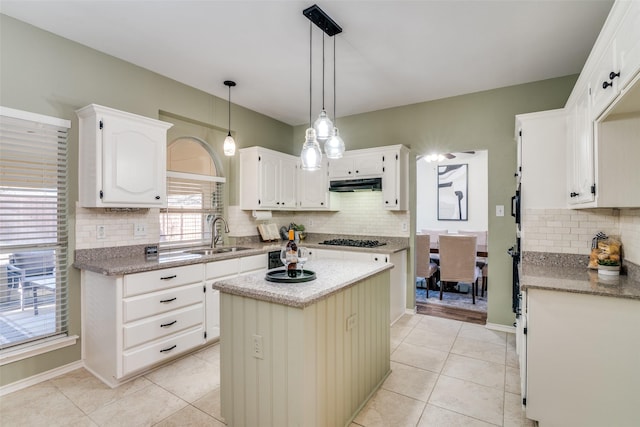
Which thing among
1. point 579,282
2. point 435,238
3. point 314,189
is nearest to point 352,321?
point 579,282

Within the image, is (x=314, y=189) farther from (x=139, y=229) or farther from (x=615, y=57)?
(x=615, y=57)

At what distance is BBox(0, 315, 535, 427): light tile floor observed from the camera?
199cm

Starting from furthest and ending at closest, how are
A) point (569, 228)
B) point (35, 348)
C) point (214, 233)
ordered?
point (214, 233) < point (569, 228) < point (35, 348)

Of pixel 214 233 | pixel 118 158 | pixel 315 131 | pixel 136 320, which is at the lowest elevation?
pixel 136 320

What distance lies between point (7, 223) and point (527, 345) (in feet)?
11.9

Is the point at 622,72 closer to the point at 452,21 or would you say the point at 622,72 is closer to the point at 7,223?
the point at 452,21

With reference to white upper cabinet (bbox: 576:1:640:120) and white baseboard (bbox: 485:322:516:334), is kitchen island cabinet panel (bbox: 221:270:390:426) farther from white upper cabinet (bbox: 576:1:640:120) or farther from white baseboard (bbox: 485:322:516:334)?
white baseboard (bbox: 485:322:516:334)

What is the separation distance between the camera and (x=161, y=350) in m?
2.60

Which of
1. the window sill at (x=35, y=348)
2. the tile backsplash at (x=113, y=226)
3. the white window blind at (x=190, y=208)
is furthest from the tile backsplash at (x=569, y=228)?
the window sill at (x=35, y=348)

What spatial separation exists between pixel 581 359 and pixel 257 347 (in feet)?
5.87

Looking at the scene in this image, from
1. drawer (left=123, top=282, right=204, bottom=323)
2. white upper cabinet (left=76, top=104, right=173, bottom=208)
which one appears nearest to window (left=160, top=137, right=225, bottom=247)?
white upper cabinet (left=76, top=104, right=173, bottom=208)

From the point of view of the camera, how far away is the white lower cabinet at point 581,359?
64.9 inches

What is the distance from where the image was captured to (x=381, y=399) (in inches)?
86.6

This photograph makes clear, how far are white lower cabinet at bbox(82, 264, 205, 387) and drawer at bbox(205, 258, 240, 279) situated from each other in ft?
0.48
